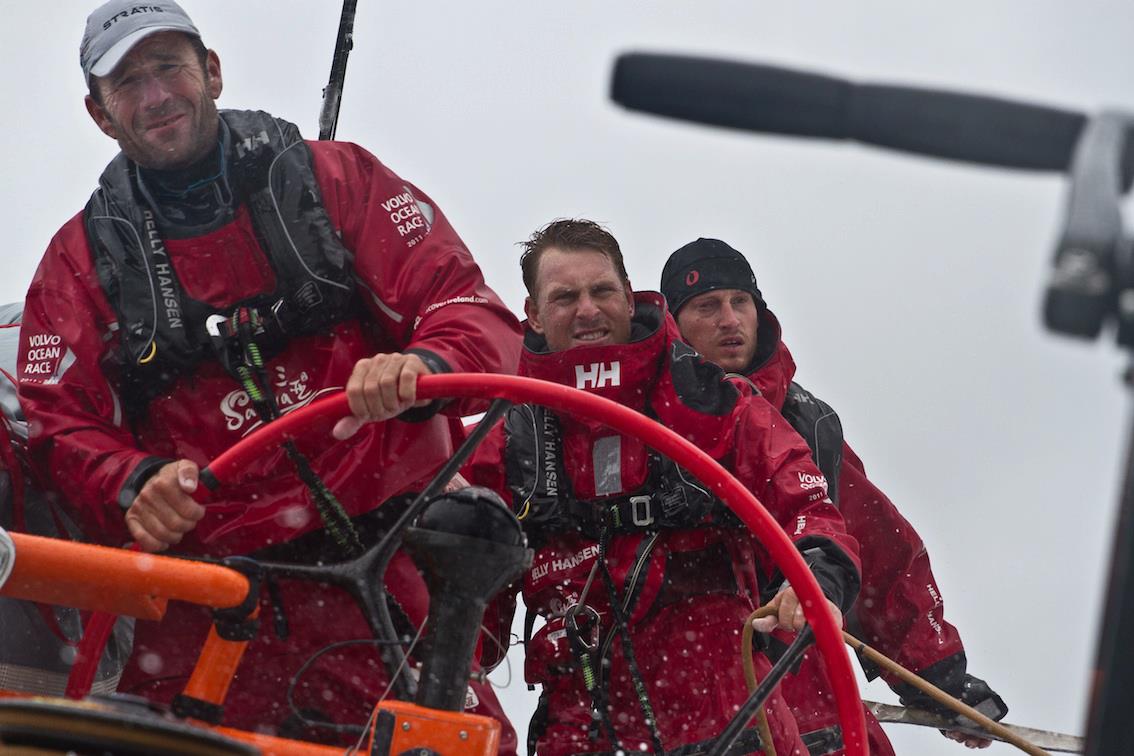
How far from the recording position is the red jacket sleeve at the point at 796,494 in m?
3.21

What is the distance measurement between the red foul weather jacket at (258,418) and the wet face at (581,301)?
0.66 m

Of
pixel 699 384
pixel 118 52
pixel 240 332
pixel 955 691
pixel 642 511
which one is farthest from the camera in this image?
pixel 955 691

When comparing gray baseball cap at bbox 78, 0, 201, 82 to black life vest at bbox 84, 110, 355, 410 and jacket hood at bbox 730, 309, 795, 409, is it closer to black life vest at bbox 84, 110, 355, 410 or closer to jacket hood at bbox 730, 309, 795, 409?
black life vest at bbox 84, 110, 355, 410

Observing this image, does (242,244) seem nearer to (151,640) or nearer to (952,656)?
(151,640)

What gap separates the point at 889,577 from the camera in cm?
502

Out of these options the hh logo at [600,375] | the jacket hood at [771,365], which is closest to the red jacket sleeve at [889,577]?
the jacket hood at [771,365]

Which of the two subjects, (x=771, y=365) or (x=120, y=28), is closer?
(x=120, y=28)

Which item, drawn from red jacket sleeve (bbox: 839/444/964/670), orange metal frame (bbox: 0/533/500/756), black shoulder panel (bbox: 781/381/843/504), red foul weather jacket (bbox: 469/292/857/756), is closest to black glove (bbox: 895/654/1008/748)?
red jacket sleeve (bbox: 839/444/964/670)

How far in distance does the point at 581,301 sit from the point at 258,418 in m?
1.01

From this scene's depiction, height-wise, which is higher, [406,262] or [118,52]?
[118,52]

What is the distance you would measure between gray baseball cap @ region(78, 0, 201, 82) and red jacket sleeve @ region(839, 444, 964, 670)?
9.31ft

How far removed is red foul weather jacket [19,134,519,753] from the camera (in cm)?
292

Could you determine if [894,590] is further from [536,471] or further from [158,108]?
[158,108]

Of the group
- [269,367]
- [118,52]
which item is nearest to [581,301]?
[269,367]
